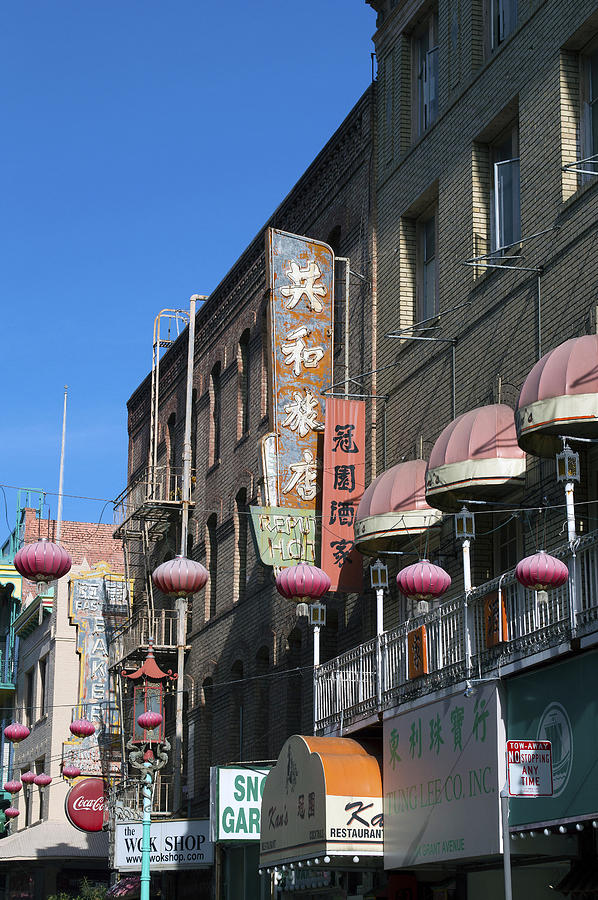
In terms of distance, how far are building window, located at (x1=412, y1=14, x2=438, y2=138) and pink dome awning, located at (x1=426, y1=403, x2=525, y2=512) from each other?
6.71 m

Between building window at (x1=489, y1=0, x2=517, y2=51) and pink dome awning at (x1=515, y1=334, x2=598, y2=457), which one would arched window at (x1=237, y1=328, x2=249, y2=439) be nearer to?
building window at (x1=489, y1=0, x2=517, y2=51)

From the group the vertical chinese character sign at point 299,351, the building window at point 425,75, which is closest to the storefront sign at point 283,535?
the vertical chinese character sign at point 299,351

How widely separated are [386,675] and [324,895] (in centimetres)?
643

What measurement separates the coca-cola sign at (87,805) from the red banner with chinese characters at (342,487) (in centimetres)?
1718

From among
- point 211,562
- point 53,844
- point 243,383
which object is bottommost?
point 53,844

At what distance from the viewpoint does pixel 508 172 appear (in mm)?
21359

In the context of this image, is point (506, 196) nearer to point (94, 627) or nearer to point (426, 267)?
point (426, 267)

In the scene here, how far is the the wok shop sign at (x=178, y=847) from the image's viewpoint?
1050 inches

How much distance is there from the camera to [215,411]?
115ft

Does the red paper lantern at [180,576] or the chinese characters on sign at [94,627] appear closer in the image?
the red paper lantern at [180,576]

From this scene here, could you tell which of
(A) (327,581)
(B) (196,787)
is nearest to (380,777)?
(A) (327,581)

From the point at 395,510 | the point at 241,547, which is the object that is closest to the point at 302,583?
the point at 395,510

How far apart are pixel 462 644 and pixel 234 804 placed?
7.81 m

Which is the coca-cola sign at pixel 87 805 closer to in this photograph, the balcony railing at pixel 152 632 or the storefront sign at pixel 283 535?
the balcony railing at pixel 152 632
